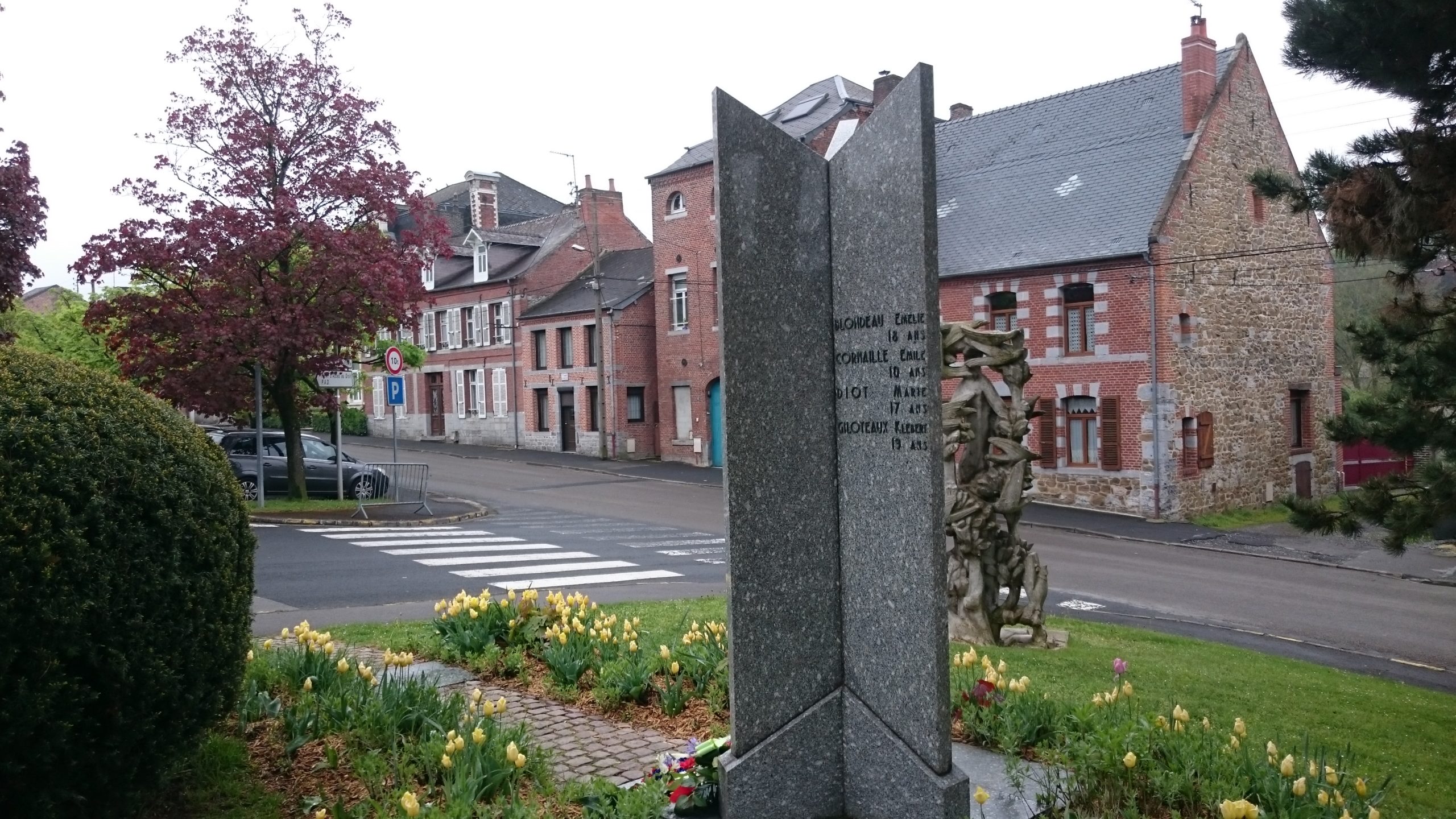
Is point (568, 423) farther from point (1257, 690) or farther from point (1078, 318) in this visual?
point (1257, 690)

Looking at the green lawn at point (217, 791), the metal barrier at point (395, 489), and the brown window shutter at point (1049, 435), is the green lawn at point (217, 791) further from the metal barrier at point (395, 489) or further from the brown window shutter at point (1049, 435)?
the brown window shutter at point (1049, 435)

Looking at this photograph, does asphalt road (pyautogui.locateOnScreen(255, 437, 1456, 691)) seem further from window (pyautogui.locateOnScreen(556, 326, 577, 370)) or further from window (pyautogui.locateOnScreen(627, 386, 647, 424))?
window (pyautogui.locateOnScreen(556, 326, 577, 370))

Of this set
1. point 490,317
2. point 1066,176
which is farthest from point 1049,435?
point 490,317

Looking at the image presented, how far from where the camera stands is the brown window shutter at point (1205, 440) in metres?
27.0

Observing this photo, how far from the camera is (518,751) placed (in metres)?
5.03

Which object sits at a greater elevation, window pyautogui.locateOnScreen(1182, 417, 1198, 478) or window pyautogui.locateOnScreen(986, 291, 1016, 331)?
window pyautogui.locateOnScreen(986, 291, 1016, 331)

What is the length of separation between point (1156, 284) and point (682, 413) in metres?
17.1

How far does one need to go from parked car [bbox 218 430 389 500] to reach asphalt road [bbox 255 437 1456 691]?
12.2 ft

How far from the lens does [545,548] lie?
1772 cm

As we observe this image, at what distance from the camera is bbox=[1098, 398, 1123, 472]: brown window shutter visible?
26734 mm

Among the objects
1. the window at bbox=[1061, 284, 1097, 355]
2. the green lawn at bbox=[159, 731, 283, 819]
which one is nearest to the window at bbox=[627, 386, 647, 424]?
the window at bbox=[1061, 284, 1097, 355]

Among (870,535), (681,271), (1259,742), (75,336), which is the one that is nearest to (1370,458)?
(681,271)

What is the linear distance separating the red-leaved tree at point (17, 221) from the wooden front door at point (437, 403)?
31.2 m

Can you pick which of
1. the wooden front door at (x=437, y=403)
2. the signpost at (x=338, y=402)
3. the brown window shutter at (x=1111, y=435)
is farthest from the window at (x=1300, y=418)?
the wooden front door at (x=437, y=403)
